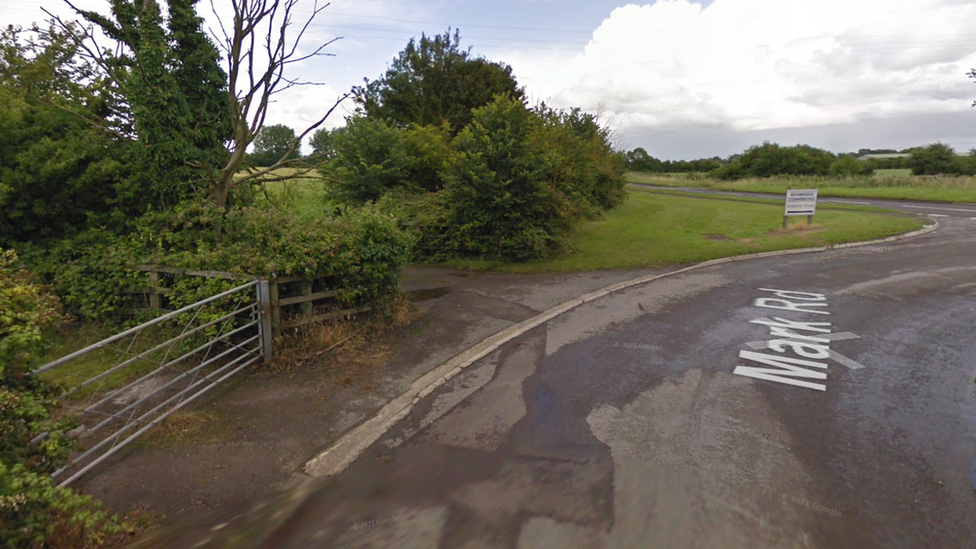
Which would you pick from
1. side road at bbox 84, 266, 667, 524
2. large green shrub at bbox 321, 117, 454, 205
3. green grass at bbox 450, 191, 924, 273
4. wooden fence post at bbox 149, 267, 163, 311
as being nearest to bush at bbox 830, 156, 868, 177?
green grass at bbox 450, 191, 924, 273

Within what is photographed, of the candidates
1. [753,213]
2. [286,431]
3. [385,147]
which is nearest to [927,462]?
[286,431]

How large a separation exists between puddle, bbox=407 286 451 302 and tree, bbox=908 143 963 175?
5943 centimetres

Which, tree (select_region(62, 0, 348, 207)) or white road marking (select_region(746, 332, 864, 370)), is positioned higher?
tree (select_region(62, 0, 348, 207))

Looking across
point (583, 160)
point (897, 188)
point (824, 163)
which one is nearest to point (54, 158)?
point (583, 160)

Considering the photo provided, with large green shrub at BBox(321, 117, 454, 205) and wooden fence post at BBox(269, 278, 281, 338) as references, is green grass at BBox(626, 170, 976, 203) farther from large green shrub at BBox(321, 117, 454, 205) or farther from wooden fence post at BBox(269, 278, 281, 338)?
wooden fence post at BBox(269, 278, 281, 338)

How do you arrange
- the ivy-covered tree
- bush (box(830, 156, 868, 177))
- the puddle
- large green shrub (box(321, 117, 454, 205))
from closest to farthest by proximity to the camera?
1. the ivy-covered tree
2. the puddle
3. large green shrub (box(321, 117, 454, 205))
4. bush (box(830, 156, 868, 177))

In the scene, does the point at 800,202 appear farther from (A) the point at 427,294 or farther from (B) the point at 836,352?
(A) the point at 427,294

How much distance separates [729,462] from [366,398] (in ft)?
11.9

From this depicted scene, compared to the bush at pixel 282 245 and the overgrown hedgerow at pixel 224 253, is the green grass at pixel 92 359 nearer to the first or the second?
the overgrown hedgerow at pixel 224 253

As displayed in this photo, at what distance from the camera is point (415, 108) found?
26.9 metres

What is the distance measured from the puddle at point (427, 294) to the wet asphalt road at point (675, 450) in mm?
3145

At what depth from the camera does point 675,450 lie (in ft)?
13.8

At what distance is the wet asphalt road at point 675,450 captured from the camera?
128 inches

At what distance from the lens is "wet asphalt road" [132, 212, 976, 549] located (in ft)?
10.7
